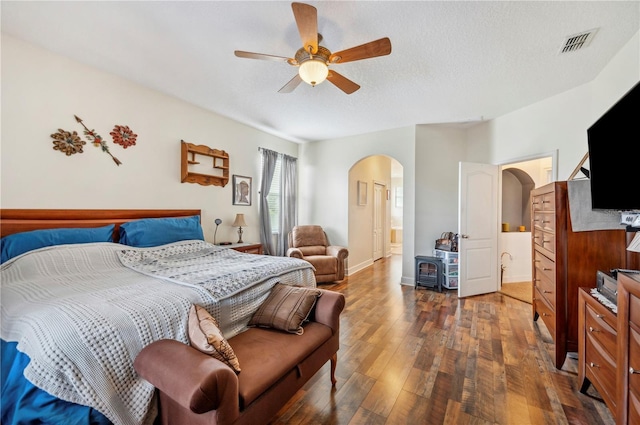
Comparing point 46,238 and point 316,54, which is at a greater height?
point 316,54

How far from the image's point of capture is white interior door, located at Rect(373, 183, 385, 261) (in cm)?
641

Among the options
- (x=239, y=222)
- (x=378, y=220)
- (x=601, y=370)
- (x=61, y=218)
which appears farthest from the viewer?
(x=378, y=220)

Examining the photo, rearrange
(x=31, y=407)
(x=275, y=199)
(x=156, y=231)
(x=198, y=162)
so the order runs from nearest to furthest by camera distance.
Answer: (x=31, y=407) → (x=156, y=231) → (x=198, y=162) → (x=275, y=199)

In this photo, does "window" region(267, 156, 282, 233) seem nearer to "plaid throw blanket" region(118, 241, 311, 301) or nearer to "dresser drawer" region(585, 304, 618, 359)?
"plaid throw blanket" region(118, 241, 311, 301)

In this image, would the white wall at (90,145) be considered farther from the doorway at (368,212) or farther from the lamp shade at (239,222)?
the doorway at (368,212)

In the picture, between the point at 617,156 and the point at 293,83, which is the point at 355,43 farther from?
the point at 617,156

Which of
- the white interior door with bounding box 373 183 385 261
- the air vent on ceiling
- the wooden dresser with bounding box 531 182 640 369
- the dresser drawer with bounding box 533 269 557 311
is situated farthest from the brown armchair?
the air vent on ceiling

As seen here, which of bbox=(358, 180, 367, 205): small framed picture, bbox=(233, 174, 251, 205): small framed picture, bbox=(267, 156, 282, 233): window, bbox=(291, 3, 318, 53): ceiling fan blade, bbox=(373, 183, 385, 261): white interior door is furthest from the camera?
bbox=(373, 183, 385, 261): white interior door

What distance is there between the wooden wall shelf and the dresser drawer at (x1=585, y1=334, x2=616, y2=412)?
4255 mm

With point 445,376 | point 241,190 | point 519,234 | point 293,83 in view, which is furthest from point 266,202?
point 519,234

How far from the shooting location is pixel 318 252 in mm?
4723

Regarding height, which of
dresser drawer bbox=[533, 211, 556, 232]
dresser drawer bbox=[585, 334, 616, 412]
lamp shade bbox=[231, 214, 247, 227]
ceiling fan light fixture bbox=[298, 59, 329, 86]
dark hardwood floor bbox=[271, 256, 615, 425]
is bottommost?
dark hardwood floor bbox=[271, 256, 615, 425]

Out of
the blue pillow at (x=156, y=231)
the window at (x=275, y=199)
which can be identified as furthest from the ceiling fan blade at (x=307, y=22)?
the window at (x=275, y=199)

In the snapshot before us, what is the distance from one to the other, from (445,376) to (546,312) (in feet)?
4.04
